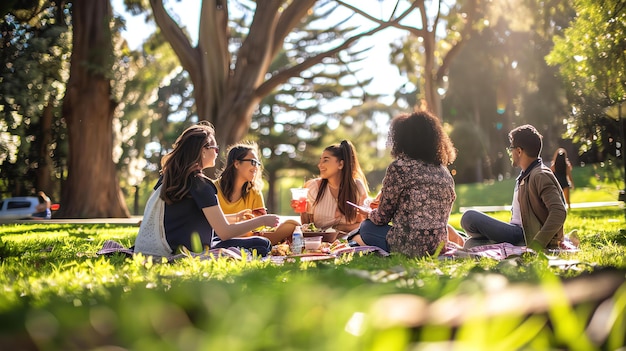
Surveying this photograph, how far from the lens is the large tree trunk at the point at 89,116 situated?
693 inches

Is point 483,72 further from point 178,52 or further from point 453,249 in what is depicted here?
point 453,249

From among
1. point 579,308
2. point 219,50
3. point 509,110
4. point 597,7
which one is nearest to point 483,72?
point 509,110

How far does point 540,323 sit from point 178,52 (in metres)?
14.1

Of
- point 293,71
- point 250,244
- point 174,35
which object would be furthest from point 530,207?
point 174,35

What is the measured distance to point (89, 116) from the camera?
58.7 ft

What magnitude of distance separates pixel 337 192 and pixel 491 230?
2.05 metres

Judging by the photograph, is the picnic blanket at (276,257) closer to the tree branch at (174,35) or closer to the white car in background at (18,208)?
the tree branch at (174,35)

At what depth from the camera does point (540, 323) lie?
173cm

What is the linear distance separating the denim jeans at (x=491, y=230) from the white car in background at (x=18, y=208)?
19.9 m

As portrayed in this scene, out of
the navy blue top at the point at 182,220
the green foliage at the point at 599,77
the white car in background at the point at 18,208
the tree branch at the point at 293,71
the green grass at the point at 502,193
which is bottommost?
the green grass at the point at 502,193

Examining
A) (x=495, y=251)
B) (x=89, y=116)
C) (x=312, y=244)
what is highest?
(x=89, y=116)

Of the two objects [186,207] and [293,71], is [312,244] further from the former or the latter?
[293,71]

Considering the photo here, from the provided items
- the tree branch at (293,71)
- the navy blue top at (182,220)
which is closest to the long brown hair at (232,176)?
the navy blue top at (182,220)

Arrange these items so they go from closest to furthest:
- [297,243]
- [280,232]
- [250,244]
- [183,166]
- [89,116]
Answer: [183,166] < [250,244] < [297,243] < [280,232] < [89,116]
